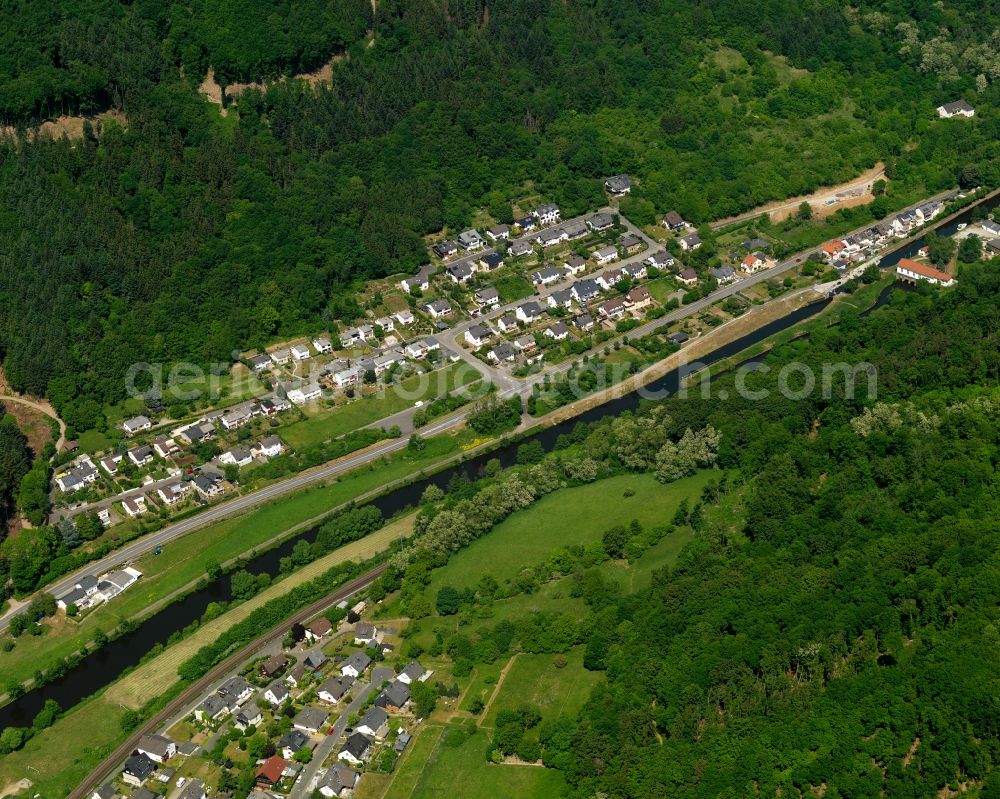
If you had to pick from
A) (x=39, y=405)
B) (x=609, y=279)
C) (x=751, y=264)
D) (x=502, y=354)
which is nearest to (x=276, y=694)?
(x=39, y=405)

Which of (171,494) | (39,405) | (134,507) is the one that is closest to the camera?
(134,507)

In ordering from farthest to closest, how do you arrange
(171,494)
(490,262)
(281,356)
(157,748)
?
(490,262)
(281,356)
(171,494)
(157,748)

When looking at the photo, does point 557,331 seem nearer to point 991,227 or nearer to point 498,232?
point 498,232

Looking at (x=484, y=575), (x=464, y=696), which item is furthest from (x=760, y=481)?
(x=464, y=696)

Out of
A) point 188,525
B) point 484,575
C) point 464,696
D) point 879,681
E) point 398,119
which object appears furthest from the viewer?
point 398,119

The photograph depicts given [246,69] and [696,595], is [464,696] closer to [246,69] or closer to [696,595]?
[696,595]
